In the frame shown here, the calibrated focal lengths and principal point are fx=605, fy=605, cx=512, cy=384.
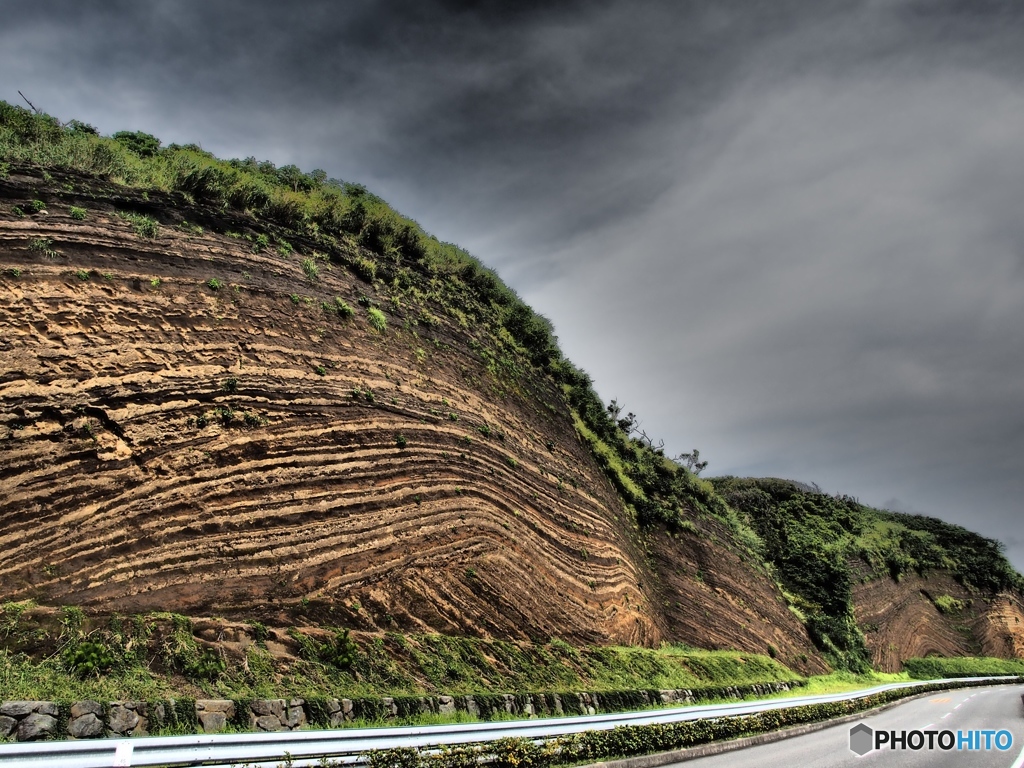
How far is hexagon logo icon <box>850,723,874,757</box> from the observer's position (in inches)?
502

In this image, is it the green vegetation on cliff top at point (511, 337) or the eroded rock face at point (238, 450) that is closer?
the eroded rock face at point (238, 450)

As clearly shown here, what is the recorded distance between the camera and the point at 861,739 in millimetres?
14859

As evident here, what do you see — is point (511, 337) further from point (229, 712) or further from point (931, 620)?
point (931, 620)

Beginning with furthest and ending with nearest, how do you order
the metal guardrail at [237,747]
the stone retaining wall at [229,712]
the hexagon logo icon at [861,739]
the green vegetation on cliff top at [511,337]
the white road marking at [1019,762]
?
the green vegetation on cliff top at [511,337]
the hexagon logo icon at [861,739]
the white road marking at [1019,762]
the stone retaining wall at [229,712]
the metal guardrail at [237,747]

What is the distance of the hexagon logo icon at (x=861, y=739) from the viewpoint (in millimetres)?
12742

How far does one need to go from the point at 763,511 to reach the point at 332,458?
3711 cm

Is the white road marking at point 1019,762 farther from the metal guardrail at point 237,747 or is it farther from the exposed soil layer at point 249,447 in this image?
the exposed soil layer at point 249,447

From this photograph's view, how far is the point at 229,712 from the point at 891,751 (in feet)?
42.6

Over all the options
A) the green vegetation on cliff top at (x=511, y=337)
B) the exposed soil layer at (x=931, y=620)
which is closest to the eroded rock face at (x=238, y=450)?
the green vegetation on cliff top at (x=511, y=337)

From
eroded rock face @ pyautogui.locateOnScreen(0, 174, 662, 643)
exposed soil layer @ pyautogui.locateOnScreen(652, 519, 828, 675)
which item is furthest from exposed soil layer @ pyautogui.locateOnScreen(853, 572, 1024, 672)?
eroded rock face @ pyautogui.locateOnScreen(0, 174, 662, 643)

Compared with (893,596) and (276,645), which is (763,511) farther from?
(276,645)

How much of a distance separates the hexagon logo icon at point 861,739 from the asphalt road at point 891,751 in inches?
5.9

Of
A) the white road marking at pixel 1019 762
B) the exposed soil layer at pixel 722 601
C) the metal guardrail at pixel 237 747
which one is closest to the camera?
the metal guardrail at pixel 237 747

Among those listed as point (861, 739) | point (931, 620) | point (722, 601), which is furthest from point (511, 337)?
point (931, 620)
